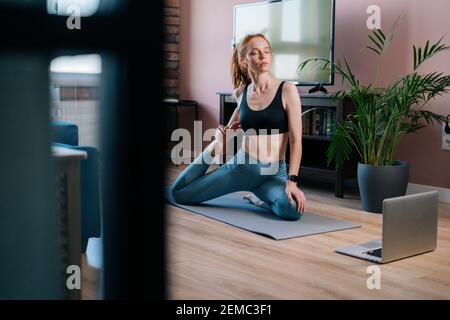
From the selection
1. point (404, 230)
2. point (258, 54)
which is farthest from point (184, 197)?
point (404, 230)

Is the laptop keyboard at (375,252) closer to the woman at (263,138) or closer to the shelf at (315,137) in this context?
the woman at (263,138)

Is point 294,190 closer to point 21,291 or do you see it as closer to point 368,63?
point 368,63

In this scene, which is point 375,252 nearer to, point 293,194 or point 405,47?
point 293,194

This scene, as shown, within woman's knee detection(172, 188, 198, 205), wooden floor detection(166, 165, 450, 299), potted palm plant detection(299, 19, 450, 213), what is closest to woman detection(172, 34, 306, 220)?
woman's knee detection(172, 188, 198, 205)

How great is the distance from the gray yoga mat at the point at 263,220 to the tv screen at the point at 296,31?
109cm

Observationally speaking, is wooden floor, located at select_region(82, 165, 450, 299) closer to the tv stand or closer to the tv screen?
the tv stand

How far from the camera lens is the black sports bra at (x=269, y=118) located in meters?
2.89

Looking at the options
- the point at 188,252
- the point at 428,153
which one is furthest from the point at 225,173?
the point at 428,153

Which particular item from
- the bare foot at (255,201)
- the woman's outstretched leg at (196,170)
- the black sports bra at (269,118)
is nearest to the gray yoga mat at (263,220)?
the bare foot at (255,201)

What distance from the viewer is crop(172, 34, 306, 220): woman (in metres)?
2.86

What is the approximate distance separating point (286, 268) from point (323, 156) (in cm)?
202

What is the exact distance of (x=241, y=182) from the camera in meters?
3.03

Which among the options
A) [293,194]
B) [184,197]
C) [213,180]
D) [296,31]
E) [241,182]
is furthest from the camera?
[296,31]

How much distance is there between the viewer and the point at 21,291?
0.94 feet
